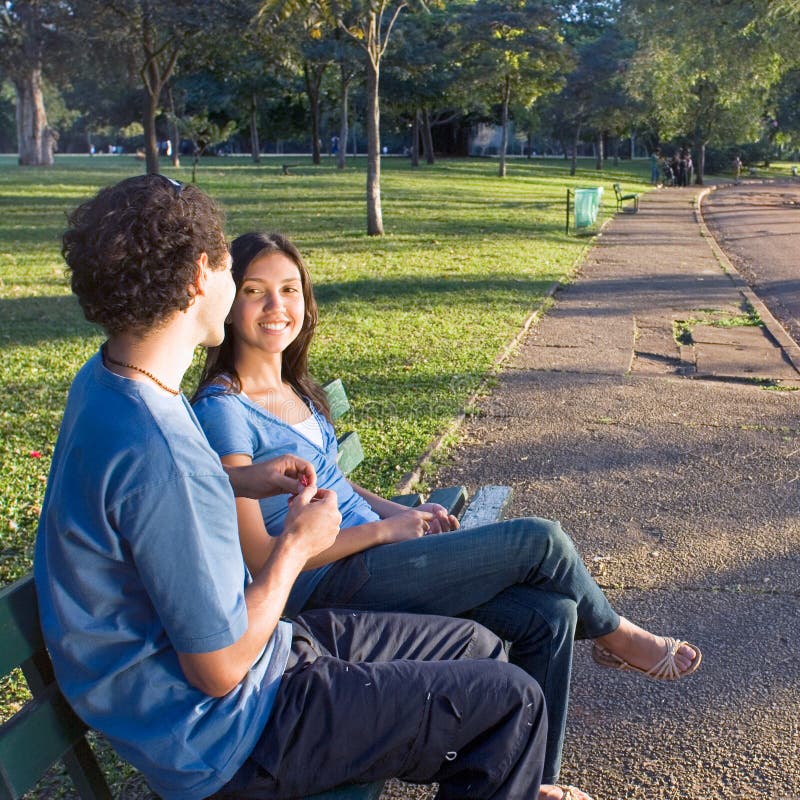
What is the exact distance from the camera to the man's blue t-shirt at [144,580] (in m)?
1.81

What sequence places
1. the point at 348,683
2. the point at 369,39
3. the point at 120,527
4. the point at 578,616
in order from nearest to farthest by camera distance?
1. the point at 120,527
2. the point at 348,683
3. the point at 578,616
4. the point at 369,39

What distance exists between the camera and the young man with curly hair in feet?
6.01

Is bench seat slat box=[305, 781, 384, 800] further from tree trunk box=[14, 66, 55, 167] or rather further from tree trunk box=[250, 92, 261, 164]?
tree trunk box=[250, 92, 261, 164]

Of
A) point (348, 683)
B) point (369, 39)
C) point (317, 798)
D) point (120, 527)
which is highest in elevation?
point (369, 39)

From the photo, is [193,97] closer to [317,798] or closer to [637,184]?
[637,184]

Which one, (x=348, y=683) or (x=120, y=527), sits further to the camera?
(x=348, y=683)

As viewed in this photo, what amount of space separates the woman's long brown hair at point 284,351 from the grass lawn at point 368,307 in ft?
2.04

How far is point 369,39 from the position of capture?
1595cm

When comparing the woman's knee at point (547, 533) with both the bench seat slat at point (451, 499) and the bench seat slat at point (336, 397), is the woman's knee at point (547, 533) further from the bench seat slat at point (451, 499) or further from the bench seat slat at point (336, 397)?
the bench seat slat at point (336, 397)

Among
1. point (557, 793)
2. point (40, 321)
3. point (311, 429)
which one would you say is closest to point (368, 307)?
point (40, 321)

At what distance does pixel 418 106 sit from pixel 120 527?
4572 cm

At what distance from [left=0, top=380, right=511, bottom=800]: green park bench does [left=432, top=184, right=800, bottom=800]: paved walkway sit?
4.48ft

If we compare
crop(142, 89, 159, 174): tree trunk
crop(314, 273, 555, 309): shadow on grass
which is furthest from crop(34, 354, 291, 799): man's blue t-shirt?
crop(142, 89, 159, 174): tree trunk

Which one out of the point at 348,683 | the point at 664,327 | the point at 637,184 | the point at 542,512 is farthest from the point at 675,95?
the point at 348,683
